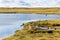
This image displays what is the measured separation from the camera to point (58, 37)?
20781 millimetres

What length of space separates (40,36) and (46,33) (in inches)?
79.5

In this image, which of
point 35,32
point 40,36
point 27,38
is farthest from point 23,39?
point 35,32

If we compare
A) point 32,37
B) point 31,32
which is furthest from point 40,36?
point 31,32

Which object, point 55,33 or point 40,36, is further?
point 55,33

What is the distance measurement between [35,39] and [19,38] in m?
1.44

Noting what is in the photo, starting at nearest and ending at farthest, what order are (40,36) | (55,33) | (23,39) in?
(23,39) → (40,36) → (55,33)

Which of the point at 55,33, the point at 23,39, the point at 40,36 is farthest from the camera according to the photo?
the point at 55,33

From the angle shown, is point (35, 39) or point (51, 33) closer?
point (35, 39)

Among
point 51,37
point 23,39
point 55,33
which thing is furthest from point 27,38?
point 55,33

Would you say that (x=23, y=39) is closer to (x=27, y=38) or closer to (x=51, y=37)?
(x=27, y=38)

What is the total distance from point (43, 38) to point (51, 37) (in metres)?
0.91

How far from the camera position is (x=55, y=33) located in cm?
2311

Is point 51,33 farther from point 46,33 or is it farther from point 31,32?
point 31,32

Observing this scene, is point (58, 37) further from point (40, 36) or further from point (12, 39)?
point (12, 39)
